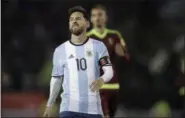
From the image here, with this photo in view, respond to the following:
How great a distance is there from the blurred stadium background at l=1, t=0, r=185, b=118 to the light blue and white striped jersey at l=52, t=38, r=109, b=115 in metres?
7.70

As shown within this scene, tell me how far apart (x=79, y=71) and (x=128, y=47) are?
30.5ft

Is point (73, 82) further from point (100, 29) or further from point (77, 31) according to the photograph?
point (100, 29)

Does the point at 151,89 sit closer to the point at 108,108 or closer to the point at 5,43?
the point at 5,43

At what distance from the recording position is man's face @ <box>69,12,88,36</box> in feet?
30.2

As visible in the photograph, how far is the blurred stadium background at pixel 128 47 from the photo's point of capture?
A: 17.5 metres

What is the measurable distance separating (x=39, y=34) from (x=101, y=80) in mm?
9635

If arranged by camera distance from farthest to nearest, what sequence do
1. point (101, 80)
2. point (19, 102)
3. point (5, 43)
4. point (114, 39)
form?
point (5, 43), point (19, 102), point (114, 39), point (101, 80)

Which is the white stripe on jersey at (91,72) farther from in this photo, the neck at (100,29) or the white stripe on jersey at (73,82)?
the neck at (100,29)

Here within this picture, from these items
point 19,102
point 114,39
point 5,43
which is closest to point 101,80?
point 114,39

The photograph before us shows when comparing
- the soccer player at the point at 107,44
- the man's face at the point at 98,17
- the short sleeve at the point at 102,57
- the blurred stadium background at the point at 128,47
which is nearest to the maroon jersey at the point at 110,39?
the soccer player at the point at 107,44

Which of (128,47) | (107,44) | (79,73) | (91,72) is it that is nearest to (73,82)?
(79,73)

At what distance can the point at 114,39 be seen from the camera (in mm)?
→ 11609

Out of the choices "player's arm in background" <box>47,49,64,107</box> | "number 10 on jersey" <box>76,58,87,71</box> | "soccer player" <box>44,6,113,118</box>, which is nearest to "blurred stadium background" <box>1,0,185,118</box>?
"player's arm in background" <box>47,49,64,107</box>

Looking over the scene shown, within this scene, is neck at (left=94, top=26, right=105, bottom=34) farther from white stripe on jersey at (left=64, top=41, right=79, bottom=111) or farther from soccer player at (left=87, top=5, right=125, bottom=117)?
white stripe on jersey at (left=64, top=41, right=79, bottom=111)
